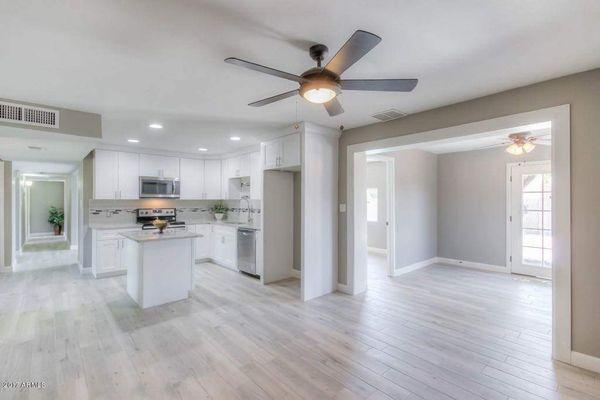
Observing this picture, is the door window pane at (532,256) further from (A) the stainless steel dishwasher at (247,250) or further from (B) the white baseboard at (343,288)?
(A) the stainless steel dishwasher at (247,250)

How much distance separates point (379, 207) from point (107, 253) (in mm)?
6268

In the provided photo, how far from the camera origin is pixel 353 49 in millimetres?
1610

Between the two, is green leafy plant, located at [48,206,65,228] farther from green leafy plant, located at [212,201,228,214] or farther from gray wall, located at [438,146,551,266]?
gray wall, located at [438,146,551,266]

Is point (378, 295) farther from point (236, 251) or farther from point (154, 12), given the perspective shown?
point (154, 12)

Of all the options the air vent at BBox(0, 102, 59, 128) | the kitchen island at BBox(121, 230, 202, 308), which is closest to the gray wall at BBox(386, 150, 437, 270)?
the kitchen island at BBox(121, 230, 202, 308)

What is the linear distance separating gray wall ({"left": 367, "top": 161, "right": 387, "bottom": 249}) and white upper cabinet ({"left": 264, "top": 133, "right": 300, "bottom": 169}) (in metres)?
3.91

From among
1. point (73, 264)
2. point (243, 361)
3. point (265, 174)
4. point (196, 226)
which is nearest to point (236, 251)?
point (196, 226)

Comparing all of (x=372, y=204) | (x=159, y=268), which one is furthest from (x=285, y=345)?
(x=372, y=204)

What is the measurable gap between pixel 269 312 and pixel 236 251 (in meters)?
2.17

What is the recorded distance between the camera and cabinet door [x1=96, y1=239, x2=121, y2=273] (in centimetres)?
512

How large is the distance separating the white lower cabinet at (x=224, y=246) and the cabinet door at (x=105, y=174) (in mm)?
2070

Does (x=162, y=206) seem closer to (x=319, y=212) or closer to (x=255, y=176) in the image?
(x=255, y=176)

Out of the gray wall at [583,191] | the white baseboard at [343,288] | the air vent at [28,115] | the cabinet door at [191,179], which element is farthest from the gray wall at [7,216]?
the gray wall at [583,191]

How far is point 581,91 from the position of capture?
2.46m
